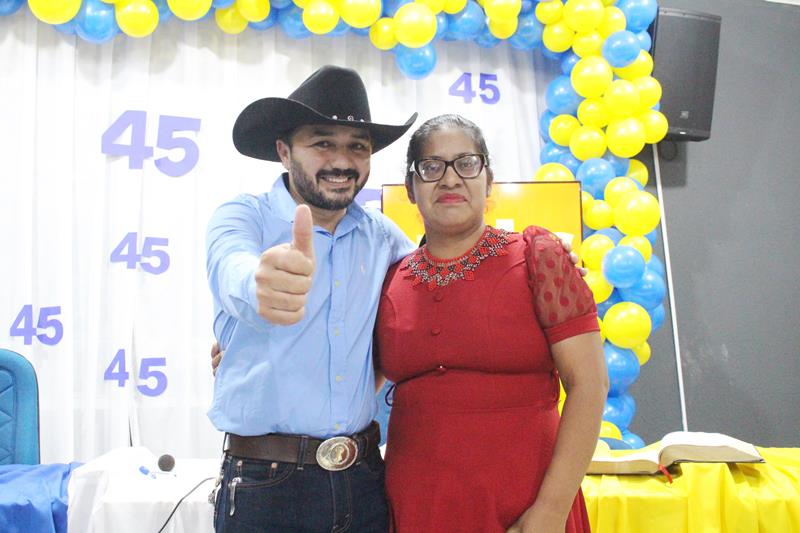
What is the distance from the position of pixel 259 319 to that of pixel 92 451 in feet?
8.51

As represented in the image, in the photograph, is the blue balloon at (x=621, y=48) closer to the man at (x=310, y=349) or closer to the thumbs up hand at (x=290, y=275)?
the man at (x=310, y=349)

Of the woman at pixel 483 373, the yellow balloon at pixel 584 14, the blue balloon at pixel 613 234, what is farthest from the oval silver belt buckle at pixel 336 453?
the yellow balloon at pixel 584 14

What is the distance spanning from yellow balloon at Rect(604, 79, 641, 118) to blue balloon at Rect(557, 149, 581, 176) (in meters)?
0.33

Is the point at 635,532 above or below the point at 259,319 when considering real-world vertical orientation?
below

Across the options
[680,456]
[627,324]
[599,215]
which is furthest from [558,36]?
[680,456]

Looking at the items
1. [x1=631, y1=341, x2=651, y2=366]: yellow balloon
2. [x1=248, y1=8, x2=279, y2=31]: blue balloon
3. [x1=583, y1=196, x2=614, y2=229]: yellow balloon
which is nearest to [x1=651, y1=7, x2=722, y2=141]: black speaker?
[x1=583, y1=196, x2=614, y2=229]: yellow balloon

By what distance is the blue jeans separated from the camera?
1.31 m

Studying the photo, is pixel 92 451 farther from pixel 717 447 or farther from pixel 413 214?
pixel 717 447

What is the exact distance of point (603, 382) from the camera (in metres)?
1.31

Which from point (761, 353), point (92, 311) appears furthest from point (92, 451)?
point (761, 353)

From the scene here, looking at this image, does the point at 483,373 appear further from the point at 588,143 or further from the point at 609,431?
the point at 588,143

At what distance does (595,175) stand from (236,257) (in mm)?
2532

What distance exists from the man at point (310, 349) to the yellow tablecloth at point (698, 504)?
2.71 feet

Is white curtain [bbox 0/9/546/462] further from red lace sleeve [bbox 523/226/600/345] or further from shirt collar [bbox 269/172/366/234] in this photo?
red lace sleeve [bbox 523/226/600/345]
